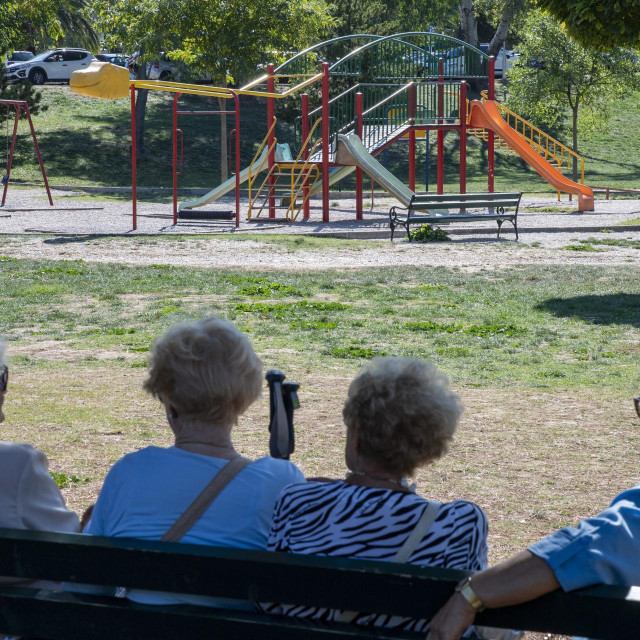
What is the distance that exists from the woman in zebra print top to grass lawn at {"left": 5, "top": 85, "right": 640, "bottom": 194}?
3058 centimetres

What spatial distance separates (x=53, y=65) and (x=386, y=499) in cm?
4512

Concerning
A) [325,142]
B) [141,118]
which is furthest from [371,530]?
[141,118]

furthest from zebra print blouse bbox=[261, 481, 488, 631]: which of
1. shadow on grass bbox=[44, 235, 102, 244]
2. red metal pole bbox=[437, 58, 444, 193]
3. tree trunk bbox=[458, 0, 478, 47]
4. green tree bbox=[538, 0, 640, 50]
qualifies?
tree trunk bbox=[458, 0, 478, 47]

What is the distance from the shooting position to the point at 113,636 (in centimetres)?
226

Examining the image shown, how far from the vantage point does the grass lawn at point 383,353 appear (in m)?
5.30

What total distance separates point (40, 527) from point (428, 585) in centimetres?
107

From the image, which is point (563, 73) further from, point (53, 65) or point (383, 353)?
point (383, 353)

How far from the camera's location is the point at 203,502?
95.7 inches

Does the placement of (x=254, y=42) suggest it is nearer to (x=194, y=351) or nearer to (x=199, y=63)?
(x=199, y=63)

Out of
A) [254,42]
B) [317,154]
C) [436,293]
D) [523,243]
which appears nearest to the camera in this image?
[436,293]

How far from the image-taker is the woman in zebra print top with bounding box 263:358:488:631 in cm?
220

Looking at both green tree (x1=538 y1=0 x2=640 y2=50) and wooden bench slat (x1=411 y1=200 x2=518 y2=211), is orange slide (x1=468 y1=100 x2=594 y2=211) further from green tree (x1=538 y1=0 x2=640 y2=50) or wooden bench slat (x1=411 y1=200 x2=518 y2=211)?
green tree (x1=538 y1=0 x2=640 y2=50)

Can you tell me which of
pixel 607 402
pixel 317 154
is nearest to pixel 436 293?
pixel 607 402

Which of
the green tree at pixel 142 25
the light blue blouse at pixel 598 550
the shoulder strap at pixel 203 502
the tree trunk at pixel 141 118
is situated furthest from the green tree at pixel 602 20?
the tree trunk at pixel 141 118
